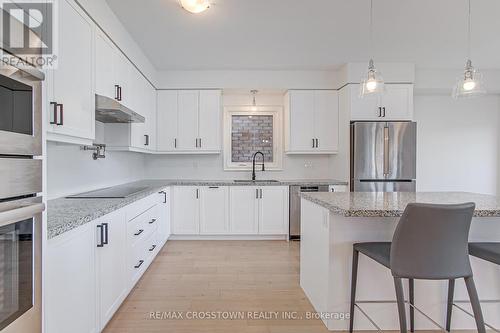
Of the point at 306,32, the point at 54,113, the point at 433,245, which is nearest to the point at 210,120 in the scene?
the point at 306,32

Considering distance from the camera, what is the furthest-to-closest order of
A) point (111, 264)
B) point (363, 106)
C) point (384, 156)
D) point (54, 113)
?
point (363, 106), point (384, 156), point (111, 264), point (54, 113)

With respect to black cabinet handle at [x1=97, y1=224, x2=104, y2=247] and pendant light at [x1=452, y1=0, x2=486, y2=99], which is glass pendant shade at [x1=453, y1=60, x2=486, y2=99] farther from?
black cabinet handle at [x1=97, y1=224, x2=104, y2=247]

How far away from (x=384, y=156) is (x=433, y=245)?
2767mm

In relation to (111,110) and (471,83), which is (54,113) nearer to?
(111,110)

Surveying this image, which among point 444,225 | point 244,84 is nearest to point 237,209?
point 244,84

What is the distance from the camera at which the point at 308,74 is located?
4539 mm

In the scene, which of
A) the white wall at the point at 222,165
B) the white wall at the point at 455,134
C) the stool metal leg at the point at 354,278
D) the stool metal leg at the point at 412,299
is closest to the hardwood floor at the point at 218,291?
the stool metal leg at the point at 354,278

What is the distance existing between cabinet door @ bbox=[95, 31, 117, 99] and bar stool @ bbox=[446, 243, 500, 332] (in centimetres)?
290

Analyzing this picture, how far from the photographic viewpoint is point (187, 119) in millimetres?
4531

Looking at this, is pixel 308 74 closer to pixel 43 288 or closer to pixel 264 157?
pixel 264 157

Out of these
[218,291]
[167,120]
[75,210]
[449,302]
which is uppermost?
[167,120]

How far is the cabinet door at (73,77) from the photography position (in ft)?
5.88

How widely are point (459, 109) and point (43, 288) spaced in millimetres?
5871

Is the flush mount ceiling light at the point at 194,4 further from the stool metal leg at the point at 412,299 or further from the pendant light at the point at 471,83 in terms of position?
the stool metal leg at the point at 412,299
